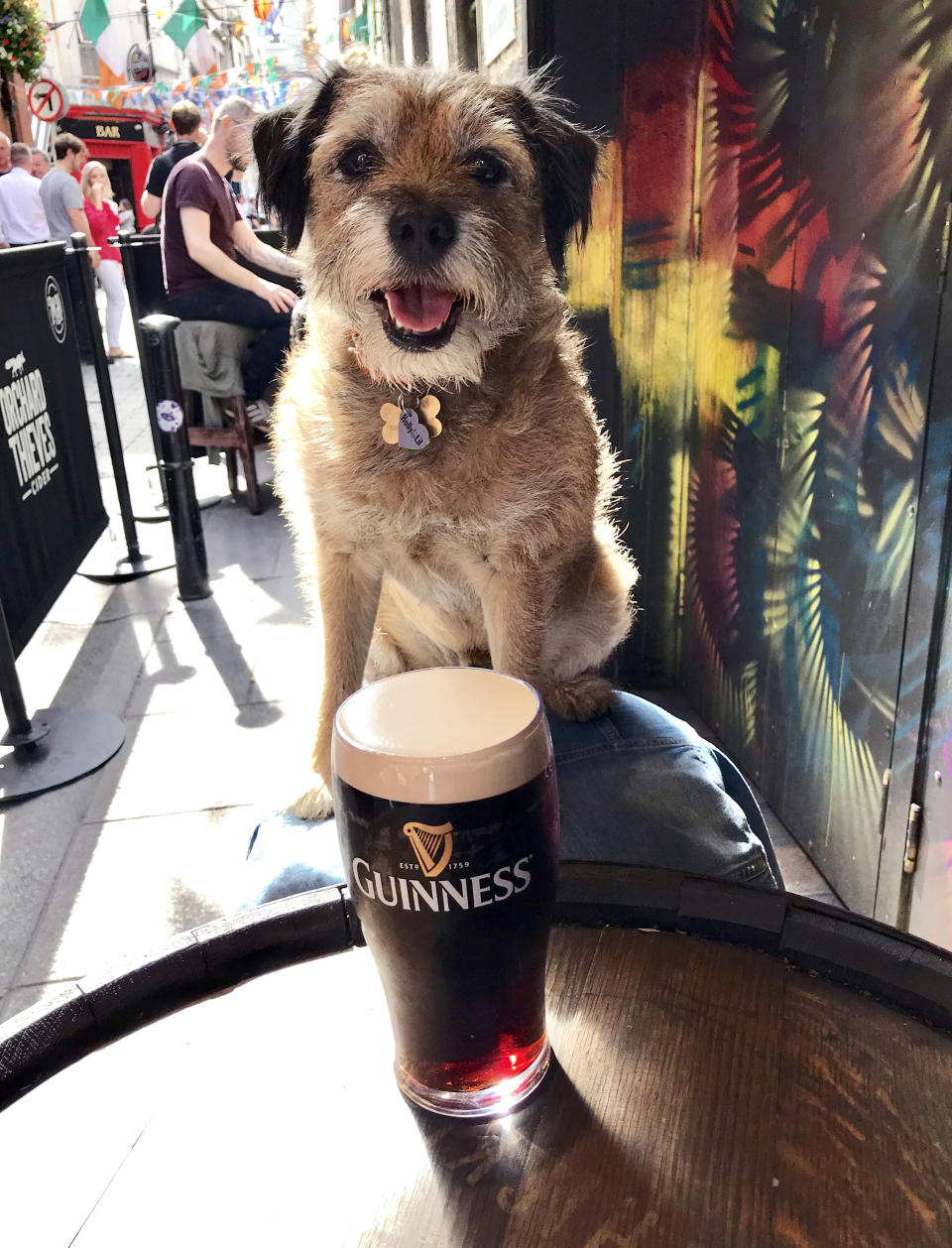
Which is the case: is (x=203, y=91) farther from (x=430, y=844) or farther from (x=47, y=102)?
(x=430, y=844)

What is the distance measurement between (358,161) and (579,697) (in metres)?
0.97

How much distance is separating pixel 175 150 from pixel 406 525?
5321 millimetres

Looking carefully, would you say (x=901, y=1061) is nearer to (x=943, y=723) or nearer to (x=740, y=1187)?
(x=740, y=1187)

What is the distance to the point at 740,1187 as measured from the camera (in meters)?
0.57

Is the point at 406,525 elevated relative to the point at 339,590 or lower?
elevated

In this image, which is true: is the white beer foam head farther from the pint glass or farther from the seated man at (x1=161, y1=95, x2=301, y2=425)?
the seated man at (x1=161, y1=95, x2=301, y2=425)

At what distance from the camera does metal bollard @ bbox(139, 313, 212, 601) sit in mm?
3768

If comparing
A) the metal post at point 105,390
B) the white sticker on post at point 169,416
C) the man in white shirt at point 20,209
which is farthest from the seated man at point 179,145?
the white sticker on post at point 169,416

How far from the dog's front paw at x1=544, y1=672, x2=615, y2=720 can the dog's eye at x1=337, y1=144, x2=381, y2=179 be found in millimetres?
936

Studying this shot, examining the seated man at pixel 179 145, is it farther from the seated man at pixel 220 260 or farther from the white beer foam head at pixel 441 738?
the white beer foam head at pixel 441 738

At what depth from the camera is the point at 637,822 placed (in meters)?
1.33

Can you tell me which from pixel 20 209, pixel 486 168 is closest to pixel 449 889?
pixel 486 168

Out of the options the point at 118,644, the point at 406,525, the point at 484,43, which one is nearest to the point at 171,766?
the point at 118,644

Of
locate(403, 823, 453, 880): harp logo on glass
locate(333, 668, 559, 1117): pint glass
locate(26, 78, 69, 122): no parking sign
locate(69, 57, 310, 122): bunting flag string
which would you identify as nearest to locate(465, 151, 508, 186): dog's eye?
locate(333, 668, 559, 1117): pint glass
